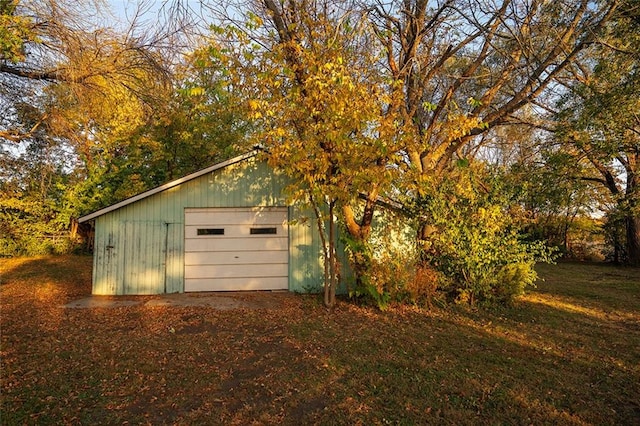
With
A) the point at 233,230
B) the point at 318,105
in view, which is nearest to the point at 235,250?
the point at 233,230

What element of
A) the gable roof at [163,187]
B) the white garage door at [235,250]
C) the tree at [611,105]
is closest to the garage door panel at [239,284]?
the white garage door at [235,250]

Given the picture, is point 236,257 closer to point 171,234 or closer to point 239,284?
point 239,284

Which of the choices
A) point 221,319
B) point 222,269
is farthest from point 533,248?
point 222,269

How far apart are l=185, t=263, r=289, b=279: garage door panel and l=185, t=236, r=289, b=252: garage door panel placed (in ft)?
1.43

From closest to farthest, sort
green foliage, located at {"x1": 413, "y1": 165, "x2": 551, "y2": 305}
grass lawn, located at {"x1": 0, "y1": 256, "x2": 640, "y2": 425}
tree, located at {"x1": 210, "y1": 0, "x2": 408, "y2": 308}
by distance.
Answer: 1. grass lawn, located at {"x1": 0, "y1": 256, "x2": 640, "y2": 425}
2. tree, located at {"x1": 210, "y1": 0, "x2": 408, "y2": 308}
3. green foliage, located at {"x1": 413, "y1": 165, "x2": 551, "y2": 305}

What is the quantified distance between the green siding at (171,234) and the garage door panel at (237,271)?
272 millimetres

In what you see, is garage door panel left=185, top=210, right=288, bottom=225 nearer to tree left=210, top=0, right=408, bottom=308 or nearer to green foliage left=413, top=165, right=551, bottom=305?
tree left=210, top=0, right=408, bottom=308

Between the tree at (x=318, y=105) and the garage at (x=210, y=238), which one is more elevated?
the tree at (x=318, y=105)

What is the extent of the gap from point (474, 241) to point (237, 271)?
5693 mm

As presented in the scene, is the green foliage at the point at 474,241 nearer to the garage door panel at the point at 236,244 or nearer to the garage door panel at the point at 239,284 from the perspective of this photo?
the garage door panel at the point at 236,244

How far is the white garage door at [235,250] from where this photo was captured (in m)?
9.80

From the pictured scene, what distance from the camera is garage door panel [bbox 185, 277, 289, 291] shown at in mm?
9773

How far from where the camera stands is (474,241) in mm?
7848

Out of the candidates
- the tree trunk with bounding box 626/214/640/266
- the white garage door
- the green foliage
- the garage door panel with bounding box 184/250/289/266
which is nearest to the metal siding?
the white garage door
